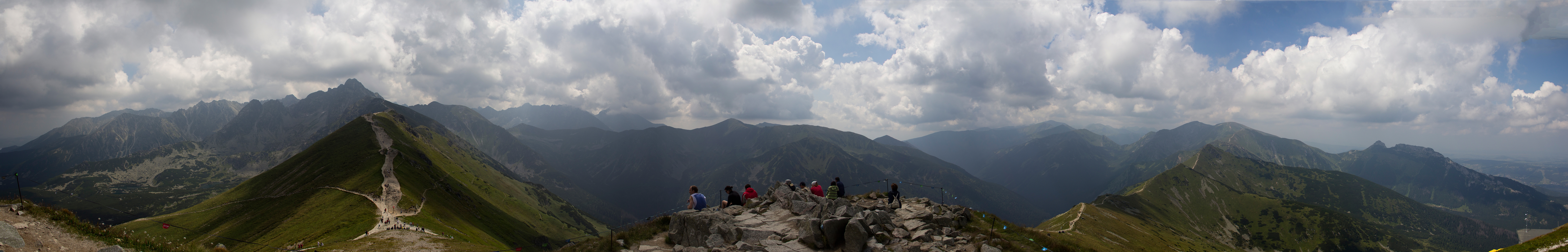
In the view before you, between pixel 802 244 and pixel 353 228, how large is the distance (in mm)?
77979

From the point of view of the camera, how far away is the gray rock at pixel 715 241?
23.2 metres

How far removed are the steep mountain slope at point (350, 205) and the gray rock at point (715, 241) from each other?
4112 cm

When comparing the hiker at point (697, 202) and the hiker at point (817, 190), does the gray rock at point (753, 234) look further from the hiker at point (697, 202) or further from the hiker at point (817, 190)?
the hiker at point (817, 190)

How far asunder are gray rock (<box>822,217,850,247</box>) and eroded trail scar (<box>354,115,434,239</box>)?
52.4 m

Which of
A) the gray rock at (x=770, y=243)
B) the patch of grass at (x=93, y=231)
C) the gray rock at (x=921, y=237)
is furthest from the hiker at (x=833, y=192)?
the patch of grass at (x=93, y=231)

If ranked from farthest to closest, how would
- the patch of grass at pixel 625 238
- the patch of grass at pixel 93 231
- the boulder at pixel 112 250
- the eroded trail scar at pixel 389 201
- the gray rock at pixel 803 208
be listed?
the eroded trail scar at pixel 389 201 → the gray rock at pixel 803 208 → the patch of grass at pixel 625 238 → the patch of grass at pixel 93 231 → the boulder at pixel 112 250

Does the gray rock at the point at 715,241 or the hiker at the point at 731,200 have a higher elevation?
the hiker at the point at 731,200

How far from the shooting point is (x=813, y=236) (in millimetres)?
22844

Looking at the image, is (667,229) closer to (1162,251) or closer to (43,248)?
(43,248)

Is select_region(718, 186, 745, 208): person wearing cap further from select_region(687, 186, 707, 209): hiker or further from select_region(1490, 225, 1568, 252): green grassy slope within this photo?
select_region(1490, 225, 1568, 252): green grassy slope

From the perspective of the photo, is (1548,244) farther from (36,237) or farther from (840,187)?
(36,237)

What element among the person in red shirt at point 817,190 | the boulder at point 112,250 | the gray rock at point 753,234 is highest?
the person in red shirt at point 817,190

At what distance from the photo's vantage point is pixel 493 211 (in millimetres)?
159375

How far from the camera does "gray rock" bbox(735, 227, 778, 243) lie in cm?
2403
